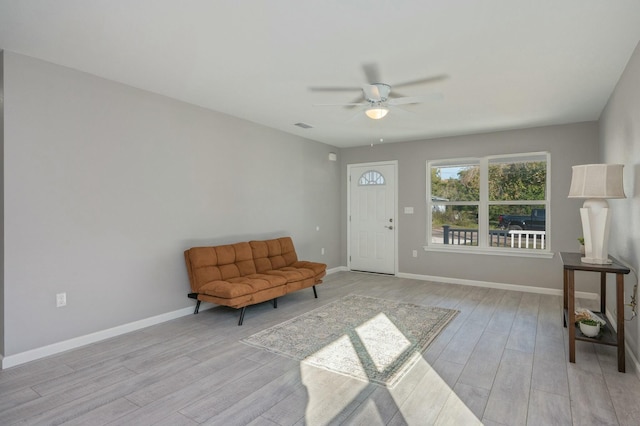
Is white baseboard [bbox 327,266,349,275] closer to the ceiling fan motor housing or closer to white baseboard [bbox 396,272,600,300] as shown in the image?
white baseboard [bbox 396,272,600,300]

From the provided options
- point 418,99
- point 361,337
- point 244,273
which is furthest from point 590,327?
point 244,273

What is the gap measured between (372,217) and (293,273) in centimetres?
274

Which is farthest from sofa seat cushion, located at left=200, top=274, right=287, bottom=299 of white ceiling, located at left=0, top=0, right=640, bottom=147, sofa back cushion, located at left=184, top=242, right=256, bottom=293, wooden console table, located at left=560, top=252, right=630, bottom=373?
wooden console table, located at left=560, top=252, right=630, bottom=373

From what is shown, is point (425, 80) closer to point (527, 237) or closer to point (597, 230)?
point (597, 230)

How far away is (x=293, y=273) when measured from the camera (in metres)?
4.57

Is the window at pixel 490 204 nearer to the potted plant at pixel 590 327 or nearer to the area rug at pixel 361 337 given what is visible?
the area rug at pixel 361 337

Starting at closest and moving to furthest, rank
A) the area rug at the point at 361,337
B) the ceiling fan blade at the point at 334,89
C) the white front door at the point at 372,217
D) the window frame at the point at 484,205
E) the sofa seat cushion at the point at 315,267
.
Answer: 1. the area rug at the point at 361,337
2. the ceiling fan blade at the point at 334,89
3. the sofa seat cushion at the point at 315,267
4. the window frame at the point at 484,205
5. the white front door at the point at 372,217

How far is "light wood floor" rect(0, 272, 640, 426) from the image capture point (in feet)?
7.07

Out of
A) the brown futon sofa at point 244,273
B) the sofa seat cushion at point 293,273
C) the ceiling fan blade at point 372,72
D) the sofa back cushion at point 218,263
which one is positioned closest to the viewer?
the ceiling fan blade at point 372,72

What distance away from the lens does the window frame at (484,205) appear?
17.4 ft

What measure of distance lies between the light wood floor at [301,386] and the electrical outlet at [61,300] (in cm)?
42

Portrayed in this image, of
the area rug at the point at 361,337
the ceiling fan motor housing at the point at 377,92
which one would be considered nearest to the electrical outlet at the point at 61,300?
the area rug at the point at 361,337

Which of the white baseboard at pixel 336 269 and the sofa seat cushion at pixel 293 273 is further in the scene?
the white baseboard at pixel 336 269

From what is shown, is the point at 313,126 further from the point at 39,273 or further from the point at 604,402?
the point at 604,402
